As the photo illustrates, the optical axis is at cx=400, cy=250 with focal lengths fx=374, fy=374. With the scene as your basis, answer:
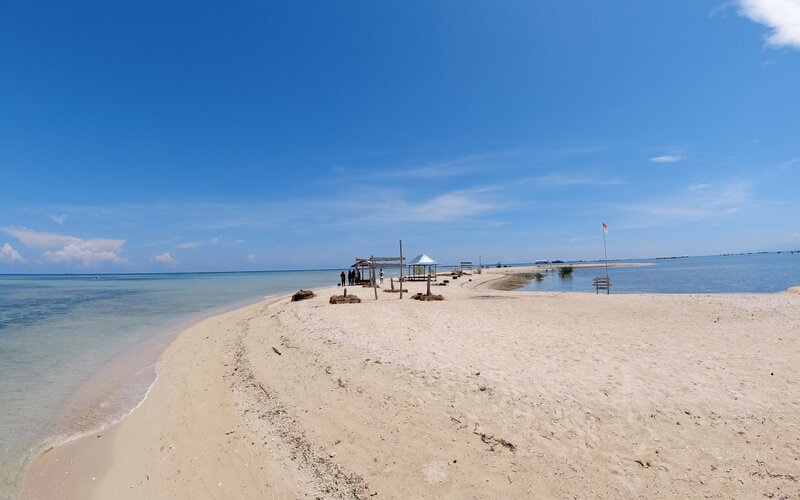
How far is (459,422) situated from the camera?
4.97 meters

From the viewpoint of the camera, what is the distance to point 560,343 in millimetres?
8953

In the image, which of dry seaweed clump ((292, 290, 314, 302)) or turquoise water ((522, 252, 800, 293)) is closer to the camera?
dry seaweed clump ((292, 290, 314, 302))

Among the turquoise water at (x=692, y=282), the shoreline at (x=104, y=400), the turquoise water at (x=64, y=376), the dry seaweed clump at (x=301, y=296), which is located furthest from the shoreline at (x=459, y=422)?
the turquoise water at (x=692, y=282)

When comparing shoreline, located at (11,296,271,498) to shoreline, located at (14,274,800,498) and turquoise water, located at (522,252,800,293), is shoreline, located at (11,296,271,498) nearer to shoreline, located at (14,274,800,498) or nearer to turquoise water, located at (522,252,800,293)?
shoreline, located at (14,274,800,498)

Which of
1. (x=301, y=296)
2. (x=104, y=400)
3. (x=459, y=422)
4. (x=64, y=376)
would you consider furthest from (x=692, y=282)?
(x=64, y=376)

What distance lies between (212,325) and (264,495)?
44.3 ft

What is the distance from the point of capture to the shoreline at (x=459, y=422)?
13.3 ft

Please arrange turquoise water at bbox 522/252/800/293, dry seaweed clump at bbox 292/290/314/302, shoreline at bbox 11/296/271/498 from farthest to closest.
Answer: turquoise water at bbox 522/252/800/293 < dry seaweed clump at bbox 292/290/314/302 < shoreline at bbox 11/296/271/498

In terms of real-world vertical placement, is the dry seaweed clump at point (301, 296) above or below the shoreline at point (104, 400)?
above

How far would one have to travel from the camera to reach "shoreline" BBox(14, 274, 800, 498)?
406 centimetres

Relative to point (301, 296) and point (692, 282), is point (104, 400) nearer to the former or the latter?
point (301, 296)

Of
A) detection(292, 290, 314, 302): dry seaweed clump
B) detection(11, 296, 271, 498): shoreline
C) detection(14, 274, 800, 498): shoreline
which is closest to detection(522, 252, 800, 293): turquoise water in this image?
detection(292, 290, 314, 302): dry seaweed clump

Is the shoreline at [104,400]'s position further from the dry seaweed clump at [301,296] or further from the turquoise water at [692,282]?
the turquoise water at [692,282]

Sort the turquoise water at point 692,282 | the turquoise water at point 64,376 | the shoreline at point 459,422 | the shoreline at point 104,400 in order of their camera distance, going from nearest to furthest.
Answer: the shoreline at point 459,422 < the shoreline at point 104,400 < the turquoise water at point 64,376 < the turquoise water at point 692,282
